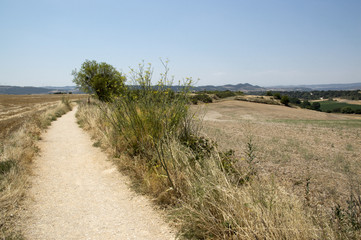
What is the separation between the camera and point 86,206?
12.1 ft

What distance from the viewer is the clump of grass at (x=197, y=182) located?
2352 mm

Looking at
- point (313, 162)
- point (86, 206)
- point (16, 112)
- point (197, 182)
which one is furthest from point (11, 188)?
point (16, 112)

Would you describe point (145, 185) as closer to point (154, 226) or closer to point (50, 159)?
point (154, 226)

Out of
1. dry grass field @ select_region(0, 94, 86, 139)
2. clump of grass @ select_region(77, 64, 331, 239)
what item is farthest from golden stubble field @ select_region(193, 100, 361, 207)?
dry grass field @ select_region(0, 94, 86, 139)

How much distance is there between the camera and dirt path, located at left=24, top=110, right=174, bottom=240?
2994mm

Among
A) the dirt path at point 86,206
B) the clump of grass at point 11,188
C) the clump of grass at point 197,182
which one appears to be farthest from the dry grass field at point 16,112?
the clump of grass at point 197,182

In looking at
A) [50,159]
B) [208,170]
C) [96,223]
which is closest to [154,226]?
[96,223]

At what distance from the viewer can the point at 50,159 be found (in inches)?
250

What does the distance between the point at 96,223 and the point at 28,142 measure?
5.33m

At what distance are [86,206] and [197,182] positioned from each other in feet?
6.38

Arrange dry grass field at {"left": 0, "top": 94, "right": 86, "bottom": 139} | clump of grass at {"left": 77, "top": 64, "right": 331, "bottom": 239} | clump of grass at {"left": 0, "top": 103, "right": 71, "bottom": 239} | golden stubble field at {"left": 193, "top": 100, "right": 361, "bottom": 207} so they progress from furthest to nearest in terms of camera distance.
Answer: dry grass field at {"left": 0, "top": 94, "right": 86, "bottom": 139}, golden stubble field at {"left": 193, "top": 100, "right": 361, "bottom": 207}, clump of grass at {"left": 0, "top": 103, "right": 71, "bottom": 239}, clump of grass at {"left": 77, "top": 64, "right": 331, "bottom": 239}

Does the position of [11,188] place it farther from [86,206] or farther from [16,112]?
[16,112]

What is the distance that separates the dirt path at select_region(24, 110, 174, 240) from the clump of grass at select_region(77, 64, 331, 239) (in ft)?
1.23

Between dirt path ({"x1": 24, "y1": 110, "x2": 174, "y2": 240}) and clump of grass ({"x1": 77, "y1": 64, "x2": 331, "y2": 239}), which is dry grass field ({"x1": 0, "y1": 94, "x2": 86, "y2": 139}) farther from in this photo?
clump of grass ({"x1": 77, "y1": 64, "x2": 331, "y2": 239})
